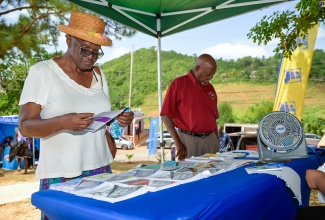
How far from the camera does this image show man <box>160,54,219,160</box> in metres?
3.28

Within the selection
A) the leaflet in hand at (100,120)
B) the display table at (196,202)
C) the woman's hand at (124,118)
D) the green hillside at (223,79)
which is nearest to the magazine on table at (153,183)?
the display table at (196,202)

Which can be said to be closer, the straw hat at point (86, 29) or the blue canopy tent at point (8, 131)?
the straw hat at point (86, 29)

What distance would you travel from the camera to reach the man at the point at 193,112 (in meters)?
3.28

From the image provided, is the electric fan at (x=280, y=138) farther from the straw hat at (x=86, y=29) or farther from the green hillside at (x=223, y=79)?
the green hillside at (x=223, y=79)

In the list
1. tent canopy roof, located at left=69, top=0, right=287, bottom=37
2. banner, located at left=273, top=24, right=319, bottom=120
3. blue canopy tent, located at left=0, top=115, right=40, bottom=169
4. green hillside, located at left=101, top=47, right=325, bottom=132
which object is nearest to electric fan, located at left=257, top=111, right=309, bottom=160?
tent canopy roof, located at left=69, top=0, right=287, bottom=37

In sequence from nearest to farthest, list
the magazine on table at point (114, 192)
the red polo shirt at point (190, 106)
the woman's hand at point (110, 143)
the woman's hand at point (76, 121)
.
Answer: the magazine on table at point (114, 192) → the woman's hand at point (76, 121) → the woman's hand at point (110, 143) → the red polo shirt at point (190, 106)

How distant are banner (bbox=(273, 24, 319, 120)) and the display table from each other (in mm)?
5886

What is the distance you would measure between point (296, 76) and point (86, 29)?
621 cm

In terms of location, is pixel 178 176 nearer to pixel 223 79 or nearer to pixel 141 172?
pixel 141 172

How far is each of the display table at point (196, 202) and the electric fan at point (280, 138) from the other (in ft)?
1.26

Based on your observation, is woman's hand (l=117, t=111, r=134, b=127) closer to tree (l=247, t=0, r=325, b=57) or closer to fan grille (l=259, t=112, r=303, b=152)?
fan grille (l=259, t=112, r=303, b=152)

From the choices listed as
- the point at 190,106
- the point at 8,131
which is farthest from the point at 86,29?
the point at 8,131

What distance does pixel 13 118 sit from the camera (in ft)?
38.0

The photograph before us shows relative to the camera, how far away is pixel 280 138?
216 centimetres
